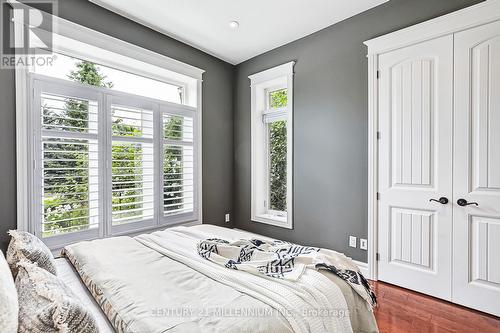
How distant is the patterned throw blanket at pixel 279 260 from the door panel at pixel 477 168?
1290mm

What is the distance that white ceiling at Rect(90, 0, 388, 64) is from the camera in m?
2.65

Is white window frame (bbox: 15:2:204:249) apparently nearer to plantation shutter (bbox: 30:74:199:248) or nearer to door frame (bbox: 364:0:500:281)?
plantation shutter (bbox: 30:74:199:248)

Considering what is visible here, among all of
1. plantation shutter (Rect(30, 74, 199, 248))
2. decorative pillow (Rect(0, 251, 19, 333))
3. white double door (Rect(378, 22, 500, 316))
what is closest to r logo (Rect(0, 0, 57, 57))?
plantation shutter (Rect(30, 74, 199, 248))

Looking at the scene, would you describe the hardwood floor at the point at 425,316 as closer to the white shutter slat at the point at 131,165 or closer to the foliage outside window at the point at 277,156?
the foliage outside window at the point at 277,156

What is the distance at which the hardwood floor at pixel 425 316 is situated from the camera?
193 centimetres

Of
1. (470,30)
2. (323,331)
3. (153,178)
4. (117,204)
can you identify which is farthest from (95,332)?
(470,30)

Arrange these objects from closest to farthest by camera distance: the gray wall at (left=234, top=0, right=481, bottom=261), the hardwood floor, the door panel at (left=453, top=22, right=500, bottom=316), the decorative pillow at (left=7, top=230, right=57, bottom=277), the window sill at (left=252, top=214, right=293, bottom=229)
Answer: the decorative pillow at (left=7, top=230, right=57, bottom=277) < the hardwood floor < the door panel at (left=453, top=22, right=500, bottom=316) < the gray wall at (left=234, top=0, right=481, bottom=261) < the window sill at (left=252, top=214, right=293, bottom=229)

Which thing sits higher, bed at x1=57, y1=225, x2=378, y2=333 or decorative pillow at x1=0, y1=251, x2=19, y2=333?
decorative pillow at x1=0, y1=251, x2=19, y2=333

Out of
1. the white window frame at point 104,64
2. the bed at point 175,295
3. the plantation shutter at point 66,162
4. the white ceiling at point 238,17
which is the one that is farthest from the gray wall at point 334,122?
the plantation shutter at point 66,162

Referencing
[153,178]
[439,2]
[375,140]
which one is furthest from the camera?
[153,178]

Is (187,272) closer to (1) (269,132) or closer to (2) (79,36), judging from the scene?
(2) (79,36)

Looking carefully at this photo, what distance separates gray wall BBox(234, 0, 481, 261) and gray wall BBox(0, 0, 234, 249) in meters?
0.91

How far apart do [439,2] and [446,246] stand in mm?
2201

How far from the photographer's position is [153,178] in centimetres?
312
